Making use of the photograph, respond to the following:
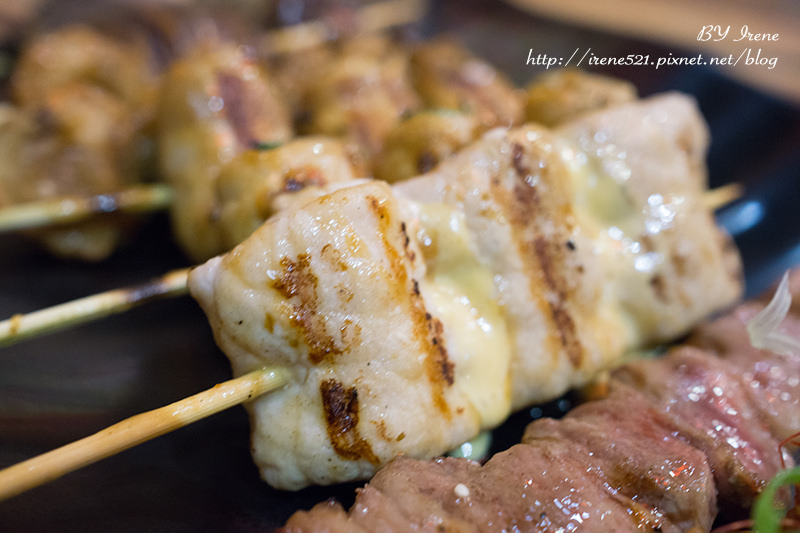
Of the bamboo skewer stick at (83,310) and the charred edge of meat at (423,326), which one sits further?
the bamboo skewer stick at (83,310)

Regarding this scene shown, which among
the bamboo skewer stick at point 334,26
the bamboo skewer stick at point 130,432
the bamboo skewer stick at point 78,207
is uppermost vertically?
the bamboo skewer stick at point 334,26

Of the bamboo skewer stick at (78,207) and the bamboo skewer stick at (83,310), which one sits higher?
the bamboo skewer stick at (78,207)

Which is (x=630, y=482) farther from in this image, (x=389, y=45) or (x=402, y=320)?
(x=389, y=45)

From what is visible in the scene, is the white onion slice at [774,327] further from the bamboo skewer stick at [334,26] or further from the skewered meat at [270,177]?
the bamboo skewer stick at [334,26]

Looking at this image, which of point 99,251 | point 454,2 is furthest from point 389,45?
point 99,251

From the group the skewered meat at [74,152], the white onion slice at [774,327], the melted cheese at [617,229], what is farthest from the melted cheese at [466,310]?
the skewered meat at [74,152]

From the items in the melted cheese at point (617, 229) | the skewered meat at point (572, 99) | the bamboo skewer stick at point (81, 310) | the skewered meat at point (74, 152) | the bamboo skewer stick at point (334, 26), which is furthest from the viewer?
the bamboo skewer stick at point (334, 26)

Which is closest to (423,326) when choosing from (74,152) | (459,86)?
(74,152)

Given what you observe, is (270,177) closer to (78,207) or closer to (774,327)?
(78,207)

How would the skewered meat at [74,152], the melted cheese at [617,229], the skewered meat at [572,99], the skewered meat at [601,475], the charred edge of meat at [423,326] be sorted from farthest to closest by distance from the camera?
the skewered meat at [74,152]
the skewered meat at [572,99]
the melted cheese at [617,229]
the charred edge of meat at [423,326]
the skewered meat at [601,475]
